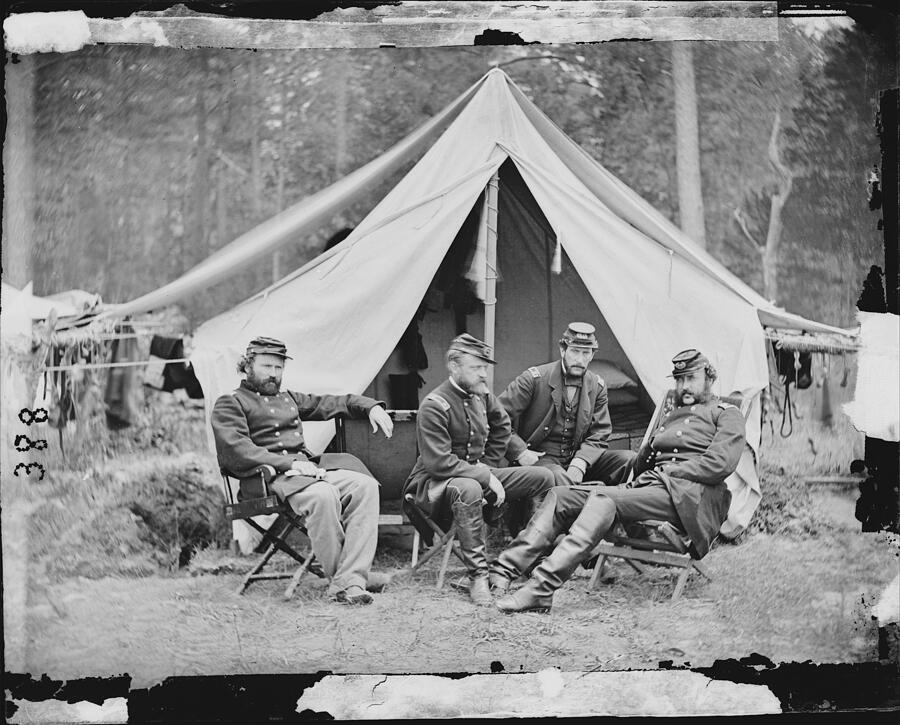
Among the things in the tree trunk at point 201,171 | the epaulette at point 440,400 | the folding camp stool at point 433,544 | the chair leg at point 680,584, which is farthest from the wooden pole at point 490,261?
the tree trunk at point 201,171

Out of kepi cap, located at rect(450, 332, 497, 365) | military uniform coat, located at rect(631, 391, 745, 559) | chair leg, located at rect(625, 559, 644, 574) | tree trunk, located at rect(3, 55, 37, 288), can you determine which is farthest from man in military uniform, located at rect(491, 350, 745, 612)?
tree trunk, located at rect(3, 55, 37, 288)

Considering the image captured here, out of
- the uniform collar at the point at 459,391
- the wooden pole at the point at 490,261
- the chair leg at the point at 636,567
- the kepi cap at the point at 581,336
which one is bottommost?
the chair leg at the point at 636,567

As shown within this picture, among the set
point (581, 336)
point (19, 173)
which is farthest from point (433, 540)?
point (19, 173)

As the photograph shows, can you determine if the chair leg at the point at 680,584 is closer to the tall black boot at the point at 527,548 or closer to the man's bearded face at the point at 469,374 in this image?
the tall black boot at the point at 527,548

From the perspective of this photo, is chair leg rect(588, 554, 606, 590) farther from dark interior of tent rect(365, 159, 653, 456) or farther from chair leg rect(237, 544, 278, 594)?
chair leg rect(237, 544, 278, 594)

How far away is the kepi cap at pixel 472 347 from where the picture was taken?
5.99m

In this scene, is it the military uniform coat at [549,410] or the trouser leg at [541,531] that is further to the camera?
the military uniform coat at [549,410]

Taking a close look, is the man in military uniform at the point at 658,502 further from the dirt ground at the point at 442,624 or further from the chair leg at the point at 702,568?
the dirt ground at the point at 442,624

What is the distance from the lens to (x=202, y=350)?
6.00 meters

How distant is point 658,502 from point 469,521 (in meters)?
0.98

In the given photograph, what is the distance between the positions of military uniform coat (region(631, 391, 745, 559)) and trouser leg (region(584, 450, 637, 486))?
120mm

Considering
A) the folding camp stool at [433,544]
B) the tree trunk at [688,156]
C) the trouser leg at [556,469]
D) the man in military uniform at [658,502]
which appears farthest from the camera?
the tree trunk at [688,156]

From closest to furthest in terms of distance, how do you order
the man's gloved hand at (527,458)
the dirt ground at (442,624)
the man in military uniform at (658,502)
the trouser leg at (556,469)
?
the dirt ground at (442,624) → the man in military uniform at (658,502) → the trouser leg at (556,469) → the man's gloved hand at (527,458)

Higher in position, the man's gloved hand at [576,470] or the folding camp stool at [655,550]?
the man's gloved hand at [576,470]
